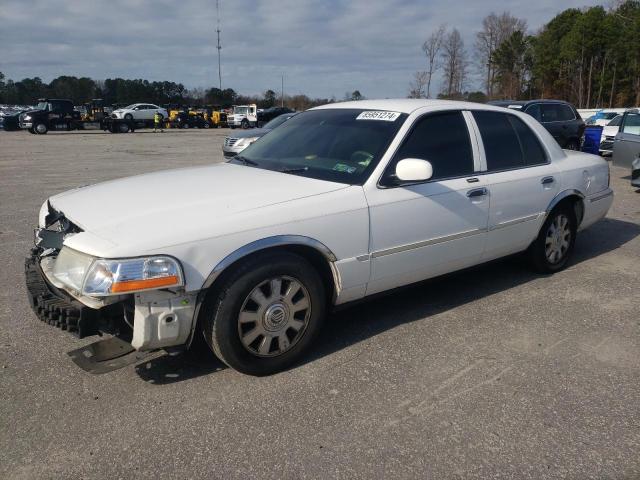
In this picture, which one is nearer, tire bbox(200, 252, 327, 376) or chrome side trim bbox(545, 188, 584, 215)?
tire bbox(200, 252, 327, 376)

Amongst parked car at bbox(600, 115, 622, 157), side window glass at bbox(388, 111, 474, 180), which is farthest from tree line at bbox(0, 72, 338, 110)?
side window glass at bbox(388, 111, 474, 180)

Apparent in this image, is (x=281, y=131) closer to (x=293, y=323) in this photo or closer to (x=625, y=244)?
(x=293, y=323)

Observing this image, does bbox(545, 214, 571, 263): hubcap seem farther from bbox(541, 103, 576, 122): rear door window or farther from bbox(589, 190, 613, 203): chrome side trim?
bbox(541, 103, 576, 122): rear door window

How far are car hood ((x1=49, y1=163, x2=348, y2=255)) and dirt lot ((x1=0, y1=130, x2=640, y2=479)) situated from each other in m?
0.91

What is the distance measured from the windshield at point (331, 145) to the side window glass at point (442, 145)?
15cm

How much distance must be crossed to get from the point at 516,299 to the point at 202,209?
2.83 m

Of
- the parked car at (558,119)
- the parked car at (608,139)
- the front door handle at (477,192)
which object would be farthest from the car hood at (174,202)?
the parked car at (608,139)

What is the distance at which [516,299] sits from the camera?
14.5 ft

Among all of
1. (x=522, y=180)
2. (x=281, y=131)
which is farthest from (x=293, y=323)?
(x=522, y=180)

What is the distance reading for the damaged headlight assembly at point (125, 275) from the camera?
259cm

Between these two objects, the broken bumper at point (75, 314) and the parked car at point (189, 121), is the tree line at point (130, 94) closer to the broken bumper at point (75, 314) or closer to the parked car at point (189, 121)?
the parked car at point (189, 121)

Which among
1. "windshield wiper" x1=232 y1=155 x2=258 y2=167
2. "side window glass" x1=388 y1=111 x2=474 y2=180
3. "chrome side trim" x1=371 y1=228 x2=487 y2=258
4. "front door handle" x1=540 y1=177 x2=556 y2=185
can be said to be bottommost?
"chrome side trim" x1=371 y1=228 x2=487 y2=258

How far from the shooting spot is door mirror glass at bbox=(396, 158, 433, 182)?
132 inches

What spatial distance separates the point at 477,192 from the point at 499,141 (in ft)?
2.22
